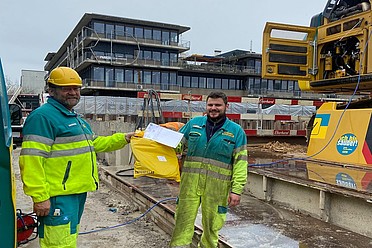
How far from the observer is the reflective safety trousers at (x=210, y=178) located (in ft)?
12.6

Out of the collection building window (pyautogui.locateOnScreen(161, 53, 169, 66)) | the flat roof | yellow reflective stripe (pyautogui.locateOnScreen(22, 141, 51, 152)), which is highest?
the flat roof

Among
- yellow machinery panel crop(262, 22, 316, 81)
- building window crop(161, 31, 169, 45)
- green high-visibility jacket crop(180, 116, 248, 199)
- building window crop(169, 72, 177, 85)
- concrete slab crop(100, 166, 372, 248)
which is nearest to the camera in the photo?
green high-visibility jacket crop(180, 116, 248, 199)

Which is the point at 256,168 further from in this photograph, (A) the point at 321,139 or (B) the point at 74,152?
A: (B) the point at 74,152

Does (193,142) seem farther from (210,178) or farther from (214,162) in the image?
(210,178)

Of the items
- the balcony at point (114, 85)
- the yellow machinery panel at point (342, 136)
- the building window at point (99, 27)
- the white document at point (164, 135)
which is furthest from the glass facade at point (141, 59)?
the white document at point (164, 135)

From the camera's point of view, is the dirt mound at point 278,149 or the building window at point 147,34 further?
the building window at point 147,34

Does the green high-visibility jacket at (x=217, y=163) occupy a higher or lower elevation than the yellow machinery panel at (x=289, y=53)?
lower

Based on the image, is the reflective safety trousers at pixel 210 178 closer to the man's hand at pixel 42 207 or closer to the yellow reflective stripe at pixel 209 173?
the yellow reflective stripe at pixel 209 173

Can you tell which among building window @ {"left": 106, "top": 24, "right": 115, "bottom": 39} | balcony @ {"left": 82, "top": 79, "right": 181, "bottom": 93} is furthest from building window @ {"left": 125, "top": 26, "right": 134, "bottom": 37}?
balcony @ {"left": 82, "top": 79, "right": 181, "bottom": 93}

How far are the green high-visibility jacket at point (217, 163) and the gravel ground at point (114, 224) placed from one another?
1456 millimetres

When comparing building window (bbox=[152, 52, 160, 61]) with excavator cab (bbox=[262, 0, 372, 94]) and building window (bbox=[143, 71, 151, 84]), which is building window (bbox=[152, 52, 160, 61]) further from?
excavator cab (bbox=[262, 0, 372, 94])

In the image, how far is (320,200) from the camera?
4.83 m

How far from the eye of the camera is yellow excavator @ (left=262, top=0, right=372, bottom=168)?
6.67 m

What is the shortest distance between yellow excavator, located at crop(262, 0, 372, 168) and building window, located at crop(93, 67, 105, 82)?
41.4m
